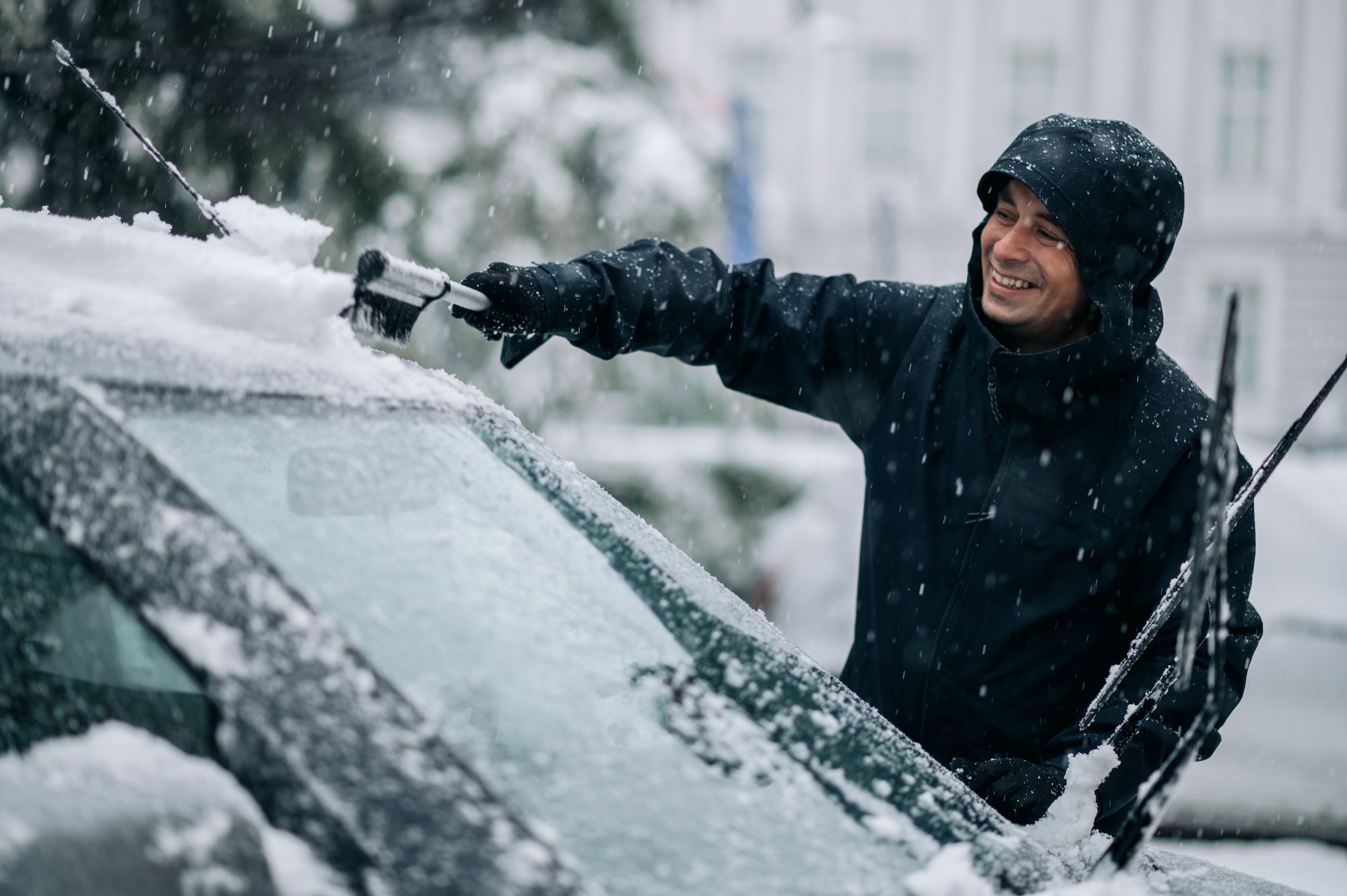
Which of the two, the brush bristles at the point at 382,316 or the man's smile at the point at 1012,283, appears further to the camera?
the man's smile at the point at 1012,283

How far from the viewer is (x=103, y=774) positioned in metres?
1.09

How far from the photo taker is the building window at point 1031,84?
21953mm

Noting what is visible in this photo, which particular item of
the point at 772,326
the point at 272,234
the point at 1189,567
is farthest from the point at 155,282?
the point at 1189,567

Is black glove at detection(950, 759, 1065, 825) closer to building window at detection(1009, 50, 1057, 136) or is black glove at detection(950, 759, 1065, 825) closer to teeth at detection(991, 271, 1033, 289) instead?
teeth at detection(991, 271, 1033, 289)

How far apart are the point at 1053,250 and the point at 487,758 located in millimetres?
1504

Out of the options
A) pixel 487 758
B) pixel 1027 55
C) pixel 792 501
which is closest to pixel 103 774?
pixel 487 758

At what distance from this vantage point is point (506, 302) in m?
2.09

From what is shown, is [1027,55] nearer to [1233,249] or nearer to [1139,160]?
[1233,249]

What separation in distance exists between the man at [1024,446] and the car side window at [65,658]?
921 mm

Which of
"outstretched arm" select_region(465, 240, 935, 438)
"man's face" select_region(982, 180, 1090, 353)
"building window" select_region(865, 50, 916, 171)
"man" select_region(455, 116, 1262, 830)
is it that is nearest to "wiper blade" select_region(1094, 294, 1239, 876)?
"man" select_region(455, 116, 1262, 830)

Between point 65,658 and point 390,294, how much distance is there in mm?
640

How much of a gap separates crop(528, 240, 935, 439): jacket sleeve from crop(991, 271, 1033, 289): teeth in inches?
9.2

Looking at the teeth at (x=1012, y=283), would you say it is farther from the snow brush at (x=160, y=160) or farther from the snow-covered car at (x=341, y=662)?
the snow brush at (x=160, y=160)

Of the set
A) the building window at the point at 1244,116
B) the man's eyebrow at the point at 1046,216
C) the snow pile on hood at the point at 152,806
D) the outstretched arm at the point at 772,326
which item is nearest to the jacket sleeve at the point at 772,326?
the outstretched arm at the point at 772,326
